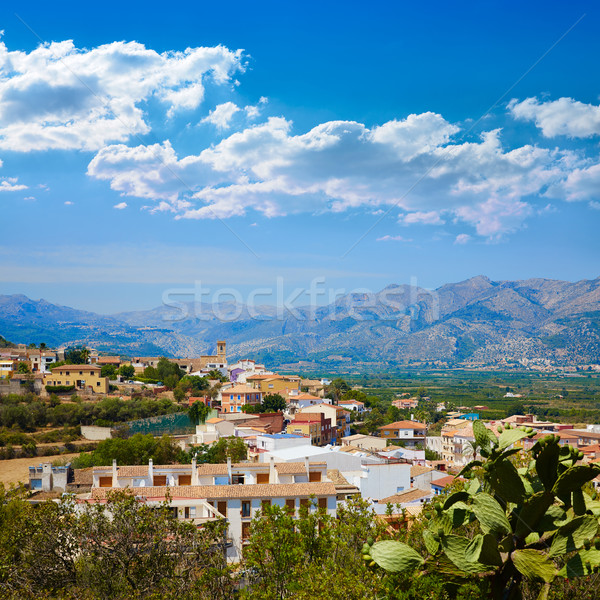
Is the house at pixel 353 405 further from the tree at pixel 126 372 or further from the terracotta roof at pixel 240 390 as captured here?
the tree at pixel 126 372

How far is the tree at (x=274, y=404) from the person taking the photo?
203ft

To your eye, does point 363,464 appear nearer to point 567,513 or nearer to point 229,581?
point 229,581

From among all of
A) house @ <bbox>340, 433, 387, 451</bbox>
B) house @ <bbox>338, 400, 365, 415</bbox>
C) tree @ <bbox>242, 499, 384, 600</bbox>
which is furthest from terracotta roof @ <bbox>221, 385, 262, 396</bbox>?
tree @ <bbox>242, 499, 384, 600</bbox>

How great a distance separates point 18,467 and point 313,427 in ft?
72.6

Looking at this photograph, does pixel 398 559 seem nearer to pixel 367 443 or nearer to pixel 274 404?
pixel 367 443

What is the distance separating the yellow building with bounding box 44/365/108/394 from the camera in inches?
2650

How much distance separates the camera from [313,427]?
171 feet

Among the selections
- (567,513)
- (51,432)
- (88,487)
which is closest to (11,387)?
(51,432)

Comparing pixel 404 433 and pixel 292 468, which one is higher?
pixel 292 468

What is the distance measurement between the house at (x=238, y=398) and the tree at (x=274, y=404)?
219 centimetres

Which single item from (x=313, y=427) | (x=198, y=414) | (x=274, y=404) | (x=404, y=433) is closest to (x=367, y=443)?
(x=313, y=427)

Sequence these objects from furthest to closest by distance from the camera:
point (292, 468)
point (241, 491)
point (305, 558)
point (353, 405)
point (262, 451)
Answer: point (353, 405)
point (262, 451)
point (292, 468)
point (241, 491)
point (305, 558)

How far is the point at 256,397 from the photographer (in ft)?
218

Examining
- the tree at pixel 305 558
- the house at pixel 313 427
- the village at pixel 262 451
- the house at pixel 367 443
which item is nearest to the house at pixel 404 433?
the village at pixel 262 451
